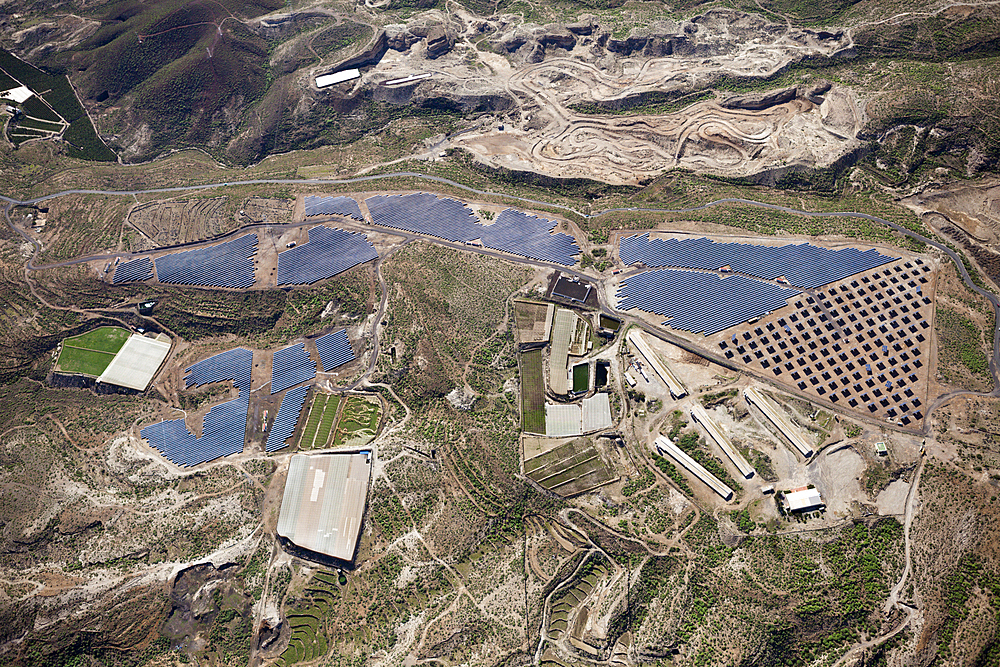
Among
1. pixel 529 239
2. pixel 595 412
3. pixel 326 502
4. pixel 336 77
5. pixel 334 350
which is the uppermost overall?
pixel 336 77

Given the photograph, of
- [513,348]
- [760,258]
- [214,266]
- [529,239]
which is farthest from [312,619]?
[760,258]

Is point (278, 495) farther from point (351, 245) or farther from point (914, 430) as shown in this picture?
point (914, 430)

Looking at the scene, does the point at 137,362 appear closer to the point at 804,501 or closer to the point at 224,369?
the point at 224,369

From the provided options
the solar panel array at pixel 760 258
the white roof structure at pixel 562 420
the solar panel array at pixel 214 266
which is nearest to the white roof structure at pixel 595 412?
the white roof structure at pixel 562 420

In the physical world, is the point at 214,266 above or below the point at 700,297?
below

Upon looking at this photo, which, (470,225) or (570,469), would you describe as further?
(470,225)

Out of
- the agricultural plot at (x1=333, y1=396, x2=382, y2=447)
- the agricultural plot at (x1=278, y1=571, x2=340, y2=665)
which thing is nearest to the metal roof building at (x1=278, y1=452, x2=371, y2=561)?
the agricultural plot at (x1=333, y1=396, x2=382, y2=447)

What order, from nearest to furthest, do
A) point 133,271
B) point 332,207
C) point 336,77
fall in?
point 133,271
point 332,207
point 336,77
